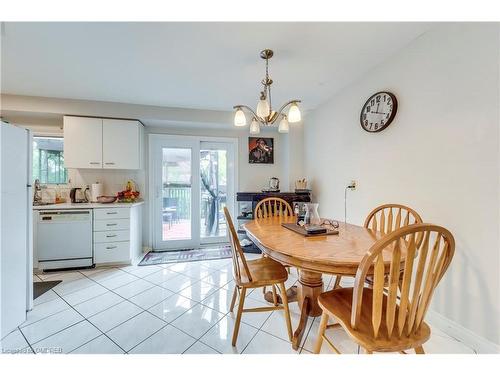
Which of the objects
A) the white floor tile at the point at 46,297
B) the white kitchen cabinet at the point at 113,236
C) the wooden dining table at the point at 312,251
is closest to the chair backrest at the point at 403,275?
the wooden dining table at the point at 312,251

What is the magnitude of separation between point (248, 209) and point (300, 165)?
1.22 metres

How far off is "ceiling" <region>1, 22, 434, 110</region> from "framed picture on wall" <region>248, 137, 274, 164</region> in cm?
109

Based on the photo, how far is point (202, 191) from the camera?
3807 mm

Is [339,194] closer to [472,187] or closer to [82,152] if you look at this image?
[472,187]

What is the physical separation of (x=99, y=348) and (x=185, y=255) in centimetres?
190

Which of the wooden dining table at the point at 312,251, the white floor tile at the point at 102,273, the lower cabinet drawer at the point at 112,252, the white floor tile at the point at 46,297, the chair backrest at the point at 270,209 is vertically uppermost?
the chair backrest at the point at 270,209

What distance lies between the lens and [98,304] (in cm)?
198

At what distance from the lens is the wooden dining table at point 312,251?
1.07m

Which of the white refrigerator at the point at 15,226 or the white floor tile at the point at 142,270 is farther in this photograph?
the white floor tile at the point at 142,270

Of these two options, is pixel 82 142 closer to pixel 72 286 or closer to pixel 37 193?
pixel 37 193

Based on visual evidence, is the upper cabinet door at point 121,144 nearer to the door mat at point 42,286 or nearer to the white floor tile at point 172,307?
the door mat at point 42,286

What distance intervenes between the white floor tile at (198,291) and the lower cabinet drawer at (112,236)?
128cm

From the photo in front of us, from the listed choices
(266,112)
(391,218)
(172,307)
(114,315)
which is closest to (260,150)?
(266,112)

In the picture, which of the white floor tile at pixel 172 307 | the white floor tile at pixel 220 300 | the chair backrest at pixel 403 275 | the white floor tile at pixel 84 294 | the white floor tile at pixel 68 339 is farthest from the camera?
the white floor tile at pixel 84 294
